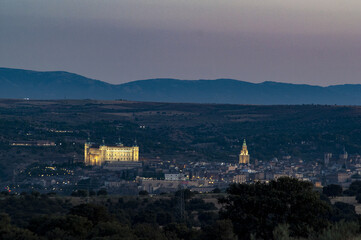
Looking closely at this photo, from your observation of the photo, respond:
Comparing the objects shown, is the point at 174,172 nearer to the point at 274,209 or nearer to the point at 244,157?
the point at 244,157

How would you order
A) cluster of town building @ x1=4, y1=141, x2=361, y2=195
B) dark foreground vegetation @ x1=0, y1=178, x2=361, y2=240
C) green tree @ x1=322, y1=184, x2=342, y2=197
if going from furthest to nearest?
1. cluster of town building @ x1=4, y1=141, x2=361, y2=195
2. green tree @ x1=322, y1=184, x2=342, y2=197
3. dark foreground vegetation @ x1=0, y1=178, x2=361, y2=240

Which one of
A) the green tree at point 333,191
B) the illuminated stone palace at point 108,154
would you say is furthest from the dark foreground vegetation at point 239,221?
the illuminated stone palace at point 108,154

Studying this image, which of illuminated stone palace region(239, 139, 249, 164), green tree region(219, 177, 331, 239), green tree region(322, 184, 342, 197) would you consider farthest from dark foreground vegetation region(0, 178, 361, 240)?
illuminated stone palace region(239, 139, 249, 164)

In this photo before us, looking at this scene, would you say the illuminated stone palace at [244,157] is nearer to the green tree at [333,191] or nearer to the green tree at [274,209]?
the green tree at [333,191]

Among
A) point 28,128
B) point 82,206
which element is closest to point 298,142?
point 28,128

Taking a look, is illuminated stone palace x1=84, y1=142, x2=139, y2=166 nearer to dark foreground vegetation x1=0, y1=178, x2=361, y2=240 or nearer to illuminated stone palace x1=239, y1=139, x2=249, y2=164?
illuminated stone palace x1=239, y1=139, x2=249, y2=164

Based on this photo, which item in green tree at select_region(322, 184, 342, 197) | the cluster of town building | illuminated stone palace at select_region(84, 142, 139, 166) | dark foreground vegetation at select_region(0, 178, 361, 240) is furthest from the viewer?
illuminated stone palace at select_region(84, 142, 139, 166)

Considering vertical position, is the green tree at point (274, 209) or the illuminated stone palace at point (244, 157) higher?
the green tree at point (274, 209)

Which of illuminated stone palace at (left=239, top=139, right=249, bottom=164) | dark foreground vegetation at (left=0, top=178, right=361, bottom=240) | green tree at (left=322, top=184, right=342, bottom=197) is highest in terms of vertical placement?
dark foreground vegetation at (left=0, top=178, right=361, bottom=240)

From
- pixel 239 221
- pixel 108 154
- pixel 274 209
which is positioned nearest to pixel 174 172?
pixel 108 154
